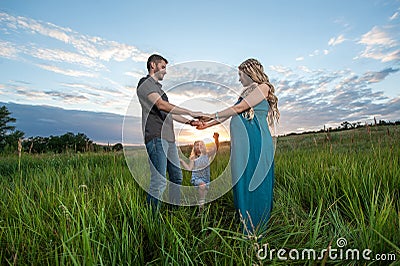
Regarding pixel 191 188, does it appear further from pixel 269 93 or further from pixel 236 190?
pixel 269 93

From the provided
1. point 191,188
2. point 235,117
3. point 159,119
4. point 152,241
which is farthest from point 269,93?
point 152,241

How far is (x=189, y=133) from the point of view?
4.27 m

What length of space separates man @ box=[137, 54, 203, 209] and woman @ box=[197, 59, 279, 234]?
25.7 inches

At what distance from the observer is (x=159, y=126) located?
162 inches

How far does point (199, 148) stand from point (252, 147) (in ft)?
3.68

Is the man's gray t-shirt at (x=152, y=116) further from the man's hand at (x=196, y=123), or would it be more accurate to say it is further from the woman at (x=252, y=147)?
the woman at (x=252, y=147)

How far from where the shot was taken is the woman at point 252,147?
3502mm

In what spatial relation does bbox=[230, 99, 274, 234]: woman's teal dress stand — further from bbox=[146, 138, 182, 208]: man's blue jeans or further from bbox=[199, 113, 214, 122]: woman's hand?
bbox=[146, 138, 182, 208]: man's blue jeans

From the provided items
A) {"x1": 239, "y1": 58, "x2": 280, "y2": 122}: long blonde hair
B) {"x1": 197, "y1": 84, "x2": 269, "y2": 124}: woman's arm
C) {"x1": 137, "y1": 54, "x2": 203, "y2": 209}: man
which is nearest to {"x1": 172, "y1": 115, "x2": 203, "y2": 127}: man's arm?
{"x1": 137, "y1": 54, "x2": 203, "y2": 209}: man

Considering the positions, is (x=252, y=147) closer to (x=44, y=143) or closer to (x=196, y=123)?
(x=196, y=123)

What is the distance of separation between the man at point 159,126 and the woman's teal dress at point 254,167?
0.73 m

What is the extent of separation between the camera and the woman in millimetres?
3502

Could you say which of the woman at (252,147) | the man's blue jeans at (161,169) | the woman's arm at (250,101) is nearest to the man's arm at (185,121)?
the man's blue jeans at (161,169)

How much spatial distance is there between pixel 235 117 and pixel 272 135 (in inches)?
21.6
